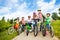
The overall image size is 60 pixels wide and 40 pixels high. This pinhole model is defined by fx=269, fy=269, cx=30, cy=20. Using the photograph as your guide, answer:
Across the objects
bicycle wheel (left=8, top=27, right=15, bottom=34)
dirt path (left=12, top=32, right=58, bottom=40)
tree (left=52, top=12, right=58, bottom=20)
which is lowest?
dirt path (left=12, top=32, right=58, bottom=40)

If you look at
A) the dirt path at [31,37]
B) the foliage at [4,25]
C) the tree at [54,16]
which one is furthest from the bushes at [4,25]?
the tree at [54,16]

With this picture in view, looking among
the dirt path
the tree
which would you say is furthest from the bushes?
the tree

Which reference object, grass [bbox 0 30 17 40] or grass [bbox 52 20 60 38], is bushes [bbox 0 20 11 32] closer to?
grass [bbox 0 30 17 40]

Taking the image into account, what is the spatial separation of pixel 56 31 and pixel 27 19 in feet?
1.40

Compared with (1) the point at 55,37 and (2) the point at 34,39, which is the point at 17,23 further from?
(1) the point at 55,37

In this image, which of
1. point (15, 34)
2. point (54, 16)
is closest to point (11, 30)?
point (15, 34)

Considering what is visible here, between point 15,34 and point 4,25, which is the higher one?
point 4,25

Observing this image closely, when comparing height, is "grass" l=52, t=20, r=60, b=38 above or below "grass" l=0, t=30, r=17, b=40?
above

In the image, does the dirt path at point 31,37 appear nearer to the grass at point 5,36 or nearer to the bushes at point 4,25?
the grass at point 5,36

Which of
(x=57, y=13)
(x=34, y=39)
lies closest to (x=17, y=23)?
(x=34, y=39)

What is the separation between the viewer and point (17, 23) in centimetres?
378

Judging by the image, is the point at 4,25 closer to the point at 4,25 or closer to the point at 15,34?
the point at 4,25

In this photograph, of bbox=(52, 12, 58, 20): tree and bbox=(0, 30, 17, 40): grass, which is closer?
bbox=(52, 12, 58, 20): tree

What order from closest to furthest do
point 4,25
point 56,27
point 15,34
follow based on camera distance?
1. point 56,27
2. point 15,34
3. point 4,25
